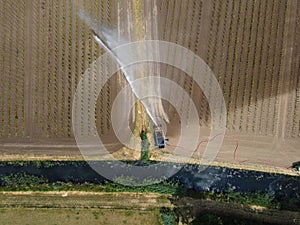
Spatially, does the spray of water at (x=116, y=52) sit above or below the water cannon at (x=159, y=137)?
above

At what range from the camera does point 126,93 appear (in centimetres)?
Answer: 1459

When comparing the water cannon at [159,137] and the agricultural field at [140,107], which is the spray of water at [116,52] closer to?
the agricultural field at [140,107]

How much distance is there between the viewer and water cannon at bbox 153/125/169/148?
1455cm

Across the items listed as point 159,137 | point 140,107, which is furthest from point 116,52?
point 159,137

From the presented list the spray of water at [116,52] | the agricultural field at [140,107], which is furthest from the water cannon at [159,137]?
the spray of water at [116,52]

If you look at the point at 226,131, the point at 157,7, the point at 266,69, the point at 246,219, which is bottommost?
the point at 246,219

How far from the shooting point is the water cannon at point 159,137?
1455 centimetres

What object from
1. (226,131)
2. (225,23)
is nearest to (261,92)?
(226,131)

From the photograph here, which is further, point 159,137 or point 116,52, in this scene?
point 159,137

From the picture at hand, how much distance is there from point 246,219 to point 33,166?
8.04 m

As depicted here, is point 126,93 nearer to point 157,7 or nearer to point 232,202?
point 157,7

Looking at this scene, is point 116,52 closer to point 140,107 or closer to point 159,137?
point 140,107

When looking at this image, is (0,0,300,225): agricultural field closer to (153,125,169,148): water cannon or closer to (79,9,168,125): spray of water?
(79,9,168,125): spray of water

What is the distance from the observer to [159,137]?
47.9 feet
